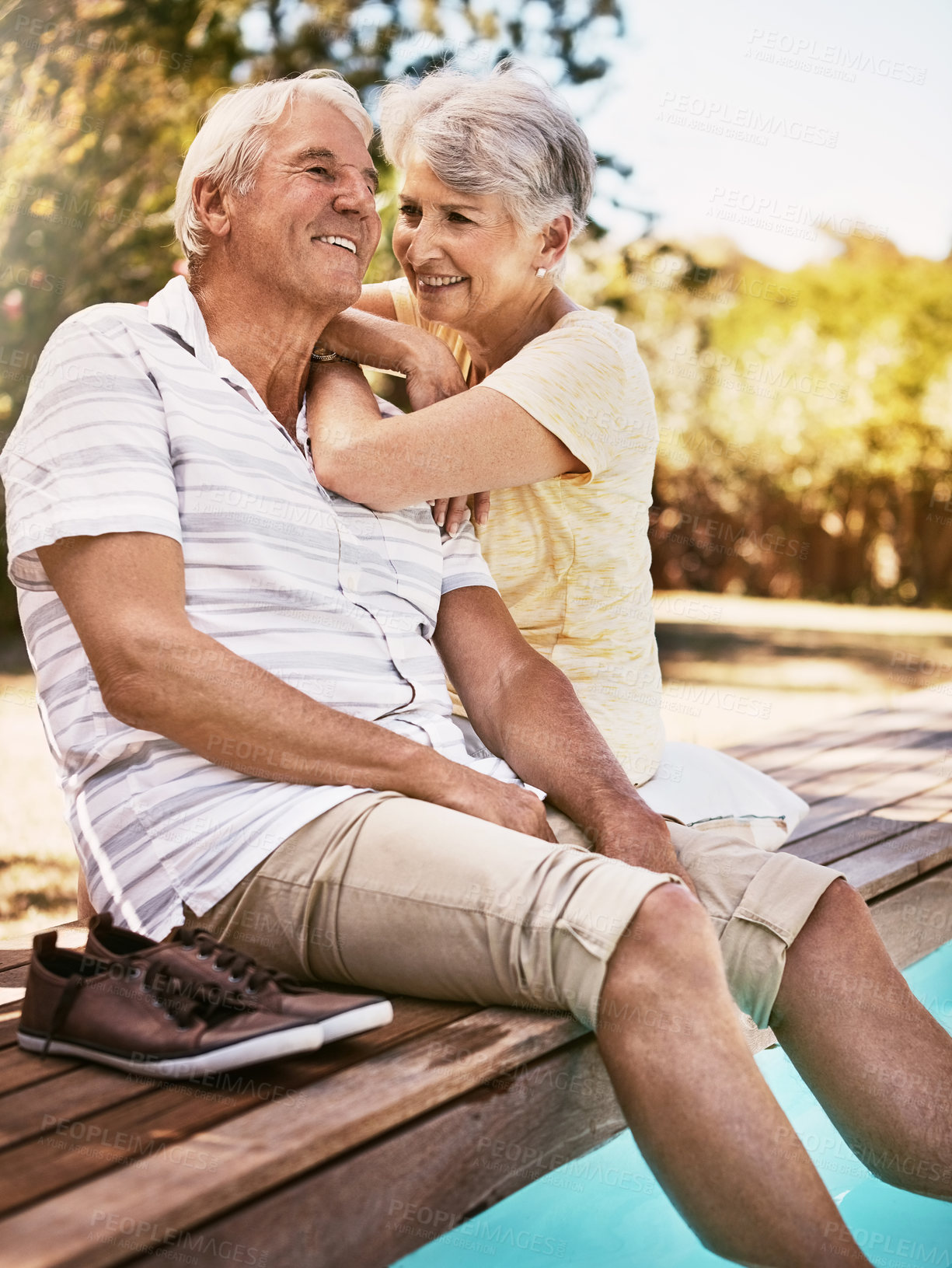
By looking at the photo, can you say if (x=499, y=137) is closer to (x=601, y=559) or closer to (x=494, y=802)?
(x=601, y=559)

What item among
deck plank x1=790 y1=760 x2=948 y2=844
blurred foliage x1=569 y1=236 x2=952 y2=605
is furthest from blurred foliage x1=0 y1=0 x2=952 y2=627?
deck plank x1=790 y1=760 x2=948 y2=844

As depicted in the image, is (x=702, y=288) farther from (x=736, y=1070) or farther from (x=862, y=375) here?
(x=736, y=1070)

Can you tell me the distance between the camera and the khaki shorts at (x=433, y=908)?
1.65 m

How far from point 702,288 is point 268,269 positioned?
9122mm

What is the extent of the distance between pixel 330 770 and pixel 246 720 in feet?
0.50

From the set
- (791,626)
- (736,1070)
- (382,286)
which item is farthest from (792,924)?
(791,626)

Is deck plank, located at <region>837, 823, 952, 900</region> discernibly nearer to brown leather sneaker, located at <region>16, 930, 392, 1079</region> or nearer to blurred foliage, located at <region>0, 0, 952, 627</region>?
brown leather sneaker, located at <region>16, 930, 392, 1079</region>

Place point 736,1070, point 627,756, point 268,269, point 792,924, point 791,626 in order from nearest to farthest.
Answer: point 736,1070 < point 792,924 < point 268,269 < point 627,756 < point 791,626

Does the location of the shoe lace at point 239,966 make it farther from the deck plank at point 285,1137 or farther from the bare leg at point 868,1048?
the bare leg at point 868,1048

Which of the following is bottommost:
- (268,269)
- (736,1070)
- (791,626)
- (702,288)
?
(791,626)

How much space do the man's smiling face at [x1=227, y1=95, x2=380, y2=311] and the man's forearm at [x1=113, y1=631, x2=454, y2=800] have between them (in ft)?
2.42

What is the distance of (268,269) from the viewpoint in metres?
2.16

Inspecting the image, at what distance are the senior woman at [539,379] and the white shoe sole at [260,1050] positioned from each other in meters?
0.89

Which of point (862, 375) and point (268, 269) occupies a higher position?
point (268, 269)
